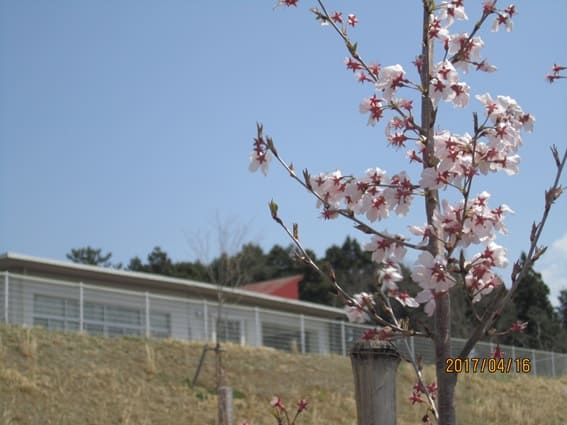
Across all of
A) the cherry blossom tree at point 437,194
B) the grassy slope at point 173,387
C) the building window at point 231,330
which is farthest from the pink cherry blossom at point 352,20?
the building window at point 231,330

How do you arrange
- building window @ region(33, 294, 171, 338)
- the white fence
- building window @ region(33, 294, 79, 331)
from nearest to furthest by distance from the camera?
the white fence
building window @ region(33, 294, 79, 331)
building window @ region(33, 294, 171, 338)

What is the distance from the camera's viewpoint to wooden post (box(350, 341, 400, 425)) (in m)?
3.68

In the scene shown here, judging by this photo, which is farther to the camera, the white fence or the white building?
the white building

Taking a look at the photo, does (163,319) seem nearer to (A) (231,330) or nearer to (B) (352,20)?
(A) (231,330)

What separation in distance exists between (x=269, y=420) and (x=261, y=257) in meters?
34.2

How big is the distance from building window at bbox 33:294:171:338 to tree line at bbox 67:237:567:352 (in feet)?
6.81

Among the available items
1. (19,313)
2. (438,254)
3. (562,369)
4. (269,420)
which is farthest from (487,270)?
(562,369)

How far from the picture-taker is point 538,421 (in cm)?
872

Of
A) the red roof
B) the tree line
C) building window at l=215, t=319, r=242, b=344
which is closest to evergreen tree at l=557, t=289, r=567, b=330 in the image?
the tree line

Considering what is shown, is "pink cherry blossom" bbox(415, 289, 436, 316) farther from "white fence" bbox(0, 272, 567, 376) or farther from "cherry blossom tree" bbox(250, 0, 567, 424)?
"white fence" bbox(0, 272, 567, 376)

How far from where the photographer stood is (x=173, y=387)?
1333 cm

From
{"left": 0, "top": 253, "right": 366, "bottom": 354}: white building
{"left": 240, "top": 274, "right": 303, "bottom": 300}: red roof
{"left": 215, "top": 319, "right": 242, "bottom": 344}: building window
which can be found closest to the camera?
{"left": 0, "top": 253, "right": 366, "bottom": 354}: white building

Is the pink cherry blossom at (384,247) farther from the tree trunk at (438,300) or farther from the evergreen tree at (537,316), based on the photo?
the evergreen tree at (537,316)

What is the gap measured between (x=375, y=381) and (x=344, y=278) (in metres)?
34.8
